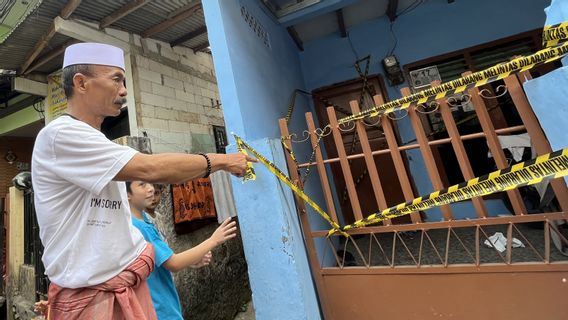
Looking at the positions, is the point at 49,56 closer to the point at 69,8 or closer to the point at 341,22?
the point at 69,8

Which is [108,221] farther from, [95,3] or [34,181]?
[95,3]

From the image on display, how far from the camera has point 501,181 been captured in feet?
4.89

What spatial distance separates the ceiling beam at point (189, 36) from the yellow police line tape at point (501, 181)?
4.57 meters

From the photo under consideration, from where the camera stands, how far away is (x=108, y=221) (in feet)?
3.82

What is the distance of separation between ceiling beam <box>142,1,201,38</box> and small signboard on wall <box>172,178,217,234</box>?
2631mm

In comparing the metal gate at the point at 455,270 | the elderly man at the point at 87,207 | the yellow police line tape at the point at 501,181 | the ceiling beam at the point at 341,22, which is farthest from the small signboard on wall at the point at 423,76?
the elderly man at the point at 87,207

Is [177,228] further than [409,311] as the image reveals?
Yes

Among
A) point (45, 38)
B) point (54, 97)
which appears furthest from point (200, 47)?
point (54, 97)

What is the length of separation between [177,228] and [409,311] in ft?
9.15

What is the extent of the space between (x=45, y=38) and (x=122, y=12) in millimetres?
1384

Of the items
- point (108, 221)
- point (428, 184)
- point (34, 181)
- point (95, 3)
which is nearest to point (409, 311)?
point (108, 221)

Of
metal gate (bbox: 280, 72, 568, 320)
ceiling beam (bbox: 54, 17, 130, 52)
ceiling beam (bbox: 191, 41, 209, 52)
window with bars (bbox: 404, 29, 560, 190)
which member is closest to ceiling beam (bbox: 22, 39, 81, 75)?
ceiling beam (bbox: 54, 17, 130, 52)

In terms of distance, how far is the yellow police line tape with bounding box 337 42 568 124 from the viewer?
1.49 m

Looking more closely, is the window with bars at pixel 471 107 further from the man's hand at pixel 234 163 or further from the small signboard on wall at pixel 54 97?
the small signboard on wall at pixel 54 97
